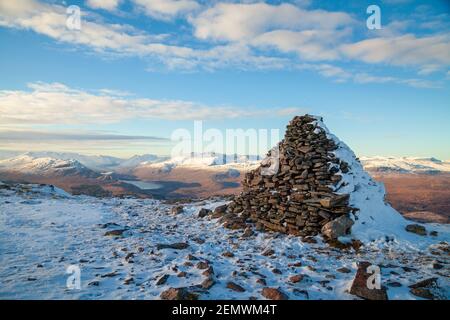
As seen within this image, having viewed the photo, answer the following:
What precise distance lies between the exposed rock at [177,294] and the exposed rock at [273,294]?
1861 mm

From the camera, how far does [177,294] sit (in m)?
7.30

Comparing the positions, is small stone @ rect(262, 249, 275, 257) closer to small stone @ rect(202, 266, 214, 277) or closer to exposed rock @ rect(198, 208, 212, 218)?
small stone @ rect(202, 266, 214, 277)

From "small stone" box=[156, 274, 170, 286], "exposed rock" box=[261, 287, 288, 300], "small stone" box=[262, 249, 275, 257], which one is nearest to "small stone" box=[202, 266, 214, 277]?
"small stone" box=[156, 274, 170, 286]

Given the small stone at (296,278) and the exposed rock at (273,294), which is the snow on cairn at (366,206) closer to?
the small stone at (296,278)

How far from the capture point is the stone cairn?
14.0 m

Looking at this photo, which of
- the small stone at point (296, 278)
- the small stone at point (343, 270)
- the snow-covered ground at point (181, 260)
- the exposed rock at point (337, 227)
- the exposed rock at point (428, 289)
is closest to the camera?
the exposed rock at point (428, 289)

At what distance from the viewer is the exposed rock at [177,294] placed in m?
7.25

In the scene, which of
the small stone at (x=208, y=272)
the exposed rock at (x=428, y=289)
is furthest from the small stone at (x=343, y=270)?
the small stone at (x=208, y=272)

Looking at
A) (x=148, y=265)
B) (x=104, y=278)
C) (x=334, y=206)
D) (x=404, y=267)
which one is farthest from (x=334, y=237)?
(x=104, y=278)

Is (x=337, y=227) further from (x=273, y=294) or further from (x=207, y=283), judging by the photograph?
(x=207, y=283)

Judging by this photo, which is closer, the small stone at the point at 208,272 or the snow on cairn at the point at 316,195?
the small stone at the point at 208,272

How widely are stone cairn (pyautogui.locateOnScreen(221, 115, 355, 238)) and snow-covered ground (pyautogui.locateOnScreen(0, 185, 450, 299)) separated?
0.91m
